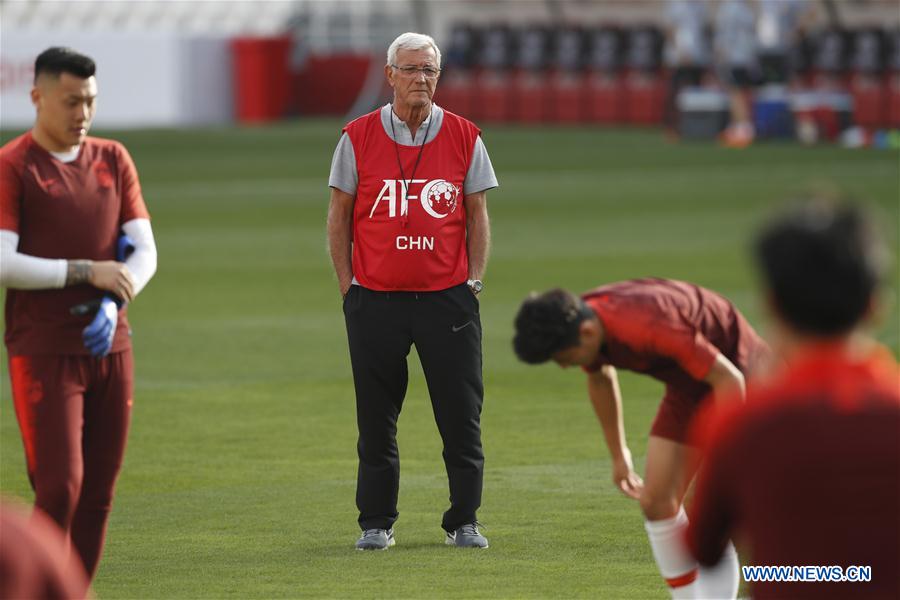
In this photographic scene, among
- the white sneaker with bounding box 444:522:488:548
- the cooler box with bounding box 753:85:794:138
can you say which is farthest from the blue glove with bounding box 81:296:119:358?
the cooler box with bounding box 753:85:794:138

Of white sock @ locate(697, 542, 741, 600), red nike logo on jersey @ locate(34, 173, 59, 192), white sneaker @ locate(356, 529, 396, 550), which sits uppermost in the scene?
red nike logo on jersey @ locate(34, 173, 59, 192)

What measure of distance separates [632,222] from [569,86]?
20.4m

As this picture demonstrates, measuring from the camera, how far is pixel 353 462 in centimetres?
975

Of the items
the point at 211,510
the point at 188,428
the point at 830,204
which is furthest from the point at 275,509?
the point at 830,204

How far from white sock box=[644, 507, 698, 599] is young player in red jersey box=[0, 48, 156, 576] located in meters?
1.80

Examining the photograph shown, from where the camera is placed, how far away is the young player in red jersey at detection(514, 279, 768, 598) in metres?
5.52

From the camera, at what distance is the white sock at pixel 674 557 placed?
602 cm

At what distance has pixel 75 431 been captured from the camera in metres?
5.98

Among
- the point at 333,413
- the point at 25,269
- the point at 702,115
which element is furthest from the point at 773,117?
the point at 25,269

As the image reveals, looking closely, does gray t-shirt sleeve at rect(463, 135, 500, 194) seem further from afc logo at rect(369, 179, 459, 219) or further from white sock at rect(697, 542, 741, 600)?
white sock at rect(697, 542, 741, 600)

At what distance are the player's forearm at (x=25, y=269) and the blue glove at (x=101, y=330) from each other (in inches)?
6.2

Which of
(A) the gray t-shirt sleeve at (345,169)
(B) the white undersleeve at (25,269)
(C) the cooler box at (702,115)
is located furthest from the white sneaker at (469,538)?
(C) the cooler box at (702,115)

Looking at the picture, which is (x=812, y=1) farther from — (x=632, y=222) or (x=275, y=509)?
(x=275, y=509)

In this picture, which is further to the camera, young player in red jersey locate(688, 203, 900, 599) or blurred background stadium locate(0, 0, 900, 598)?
blurred background stadium locate(0, 0, 900, 598)
